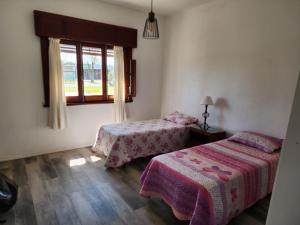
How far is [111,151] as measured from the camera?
2887 mm

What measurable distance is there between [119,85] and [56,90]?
1.15 metres

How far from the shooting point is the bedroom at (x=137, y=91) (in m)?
2.17

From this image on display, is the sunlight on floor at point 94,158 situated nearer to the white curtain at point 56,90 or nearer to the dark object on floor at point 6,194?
the white curtain at point 56,90

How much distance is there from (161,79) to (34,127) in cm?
277

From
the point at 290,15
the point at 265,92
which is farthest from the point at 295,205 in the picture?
the point at 290,15

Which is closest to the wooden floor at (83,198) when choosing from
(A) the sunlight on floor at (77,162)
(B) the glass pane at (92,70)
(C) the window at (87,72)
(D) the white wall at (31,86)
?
(A) the sunlight on floor at (77,162)

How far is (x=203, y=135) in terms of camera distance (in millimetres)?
3314

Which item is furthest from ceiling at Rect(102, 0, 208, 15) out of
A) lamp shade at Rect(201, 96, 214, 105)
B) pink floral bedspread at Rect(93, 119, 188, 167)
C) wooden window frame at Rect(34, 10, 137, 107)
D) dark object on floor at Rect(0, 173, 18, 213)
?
dark object on floor at Rect(0, 173, 18, 213)

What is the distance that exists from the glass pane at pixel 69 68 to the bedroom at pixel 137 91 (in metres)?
0.33

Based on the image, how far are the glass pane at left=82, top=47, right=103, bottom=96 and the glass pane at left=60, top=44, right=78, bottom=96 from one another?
172 millimetres

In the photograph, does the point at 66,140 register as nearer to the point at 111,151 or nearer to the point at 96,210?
the point at 111,151

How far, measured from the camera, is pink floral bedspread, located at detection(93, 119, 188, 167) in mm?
2926

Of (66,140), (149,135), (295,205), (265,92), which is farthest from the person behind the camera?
(66,140)

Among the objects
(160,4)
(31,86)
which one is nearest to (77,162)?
(31,86)
